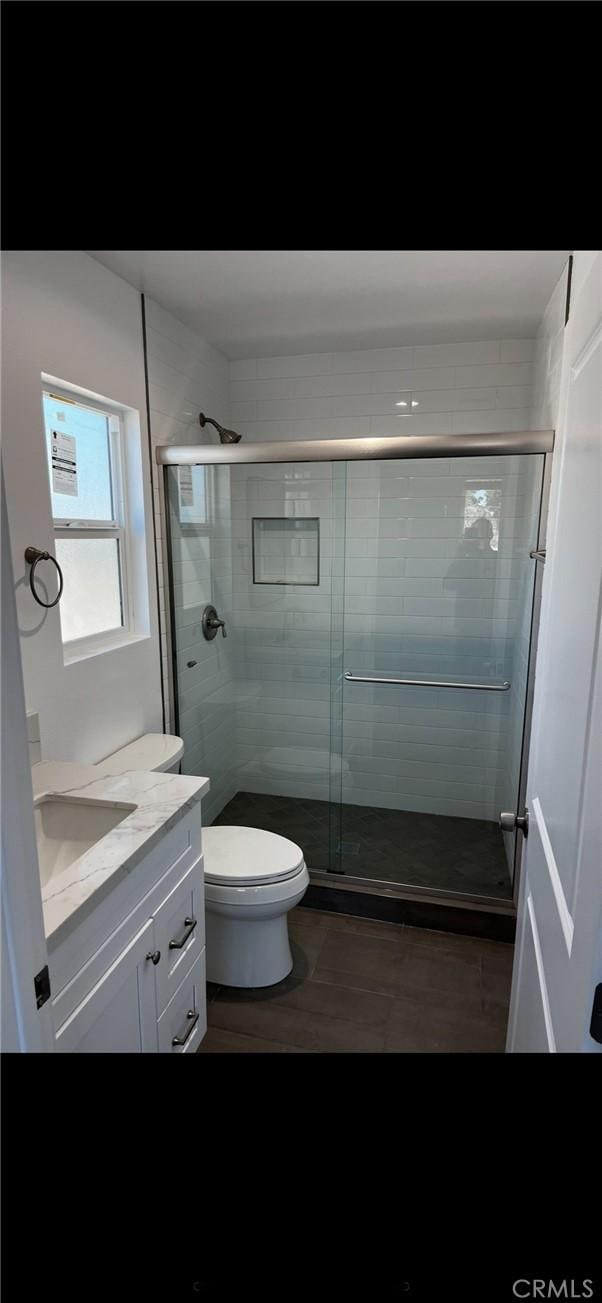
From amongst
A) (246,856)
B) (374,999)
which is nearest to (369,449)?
(246,856)

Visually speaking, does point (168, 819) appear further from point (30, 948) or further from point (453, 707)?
point (453, 707)

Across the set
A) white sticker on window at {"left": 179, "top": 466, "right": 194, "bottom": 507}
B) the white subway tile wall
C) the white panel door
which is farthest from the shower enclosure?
the white panel door

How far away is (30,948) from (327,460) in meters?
2.01

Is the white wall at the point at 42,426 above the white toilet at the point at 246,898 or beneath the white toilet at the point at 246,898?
above

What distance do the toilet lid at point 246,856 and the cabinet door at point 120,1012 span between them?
552 mm

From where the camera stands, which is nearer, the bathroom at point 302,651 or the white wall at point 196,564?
the bathroom at point 302,651

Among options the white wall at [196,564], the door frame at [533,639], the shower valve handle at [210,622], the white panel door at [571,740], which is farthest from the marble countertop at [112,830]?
the door frame at [533,639]

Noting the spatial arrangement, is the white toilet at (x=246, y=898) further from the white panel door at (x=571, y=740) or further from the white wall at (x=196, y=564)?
the white panel door at (x=571, y=740)

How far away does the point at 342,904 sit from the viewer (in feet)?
8.00

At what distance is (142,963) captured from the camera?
1.29 metres

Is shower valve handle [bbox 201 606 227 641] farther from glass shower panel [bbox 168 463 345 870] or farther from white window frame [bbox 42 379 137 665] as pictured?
white window frame [bbox 42 379 137 665]

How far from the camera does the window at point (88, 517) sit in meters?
1.86

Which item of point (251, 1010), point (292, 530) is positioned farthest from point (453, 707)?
point (251, 1010)

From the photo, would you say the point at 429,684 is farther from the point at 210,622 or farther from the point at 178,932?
the point at 178,932
